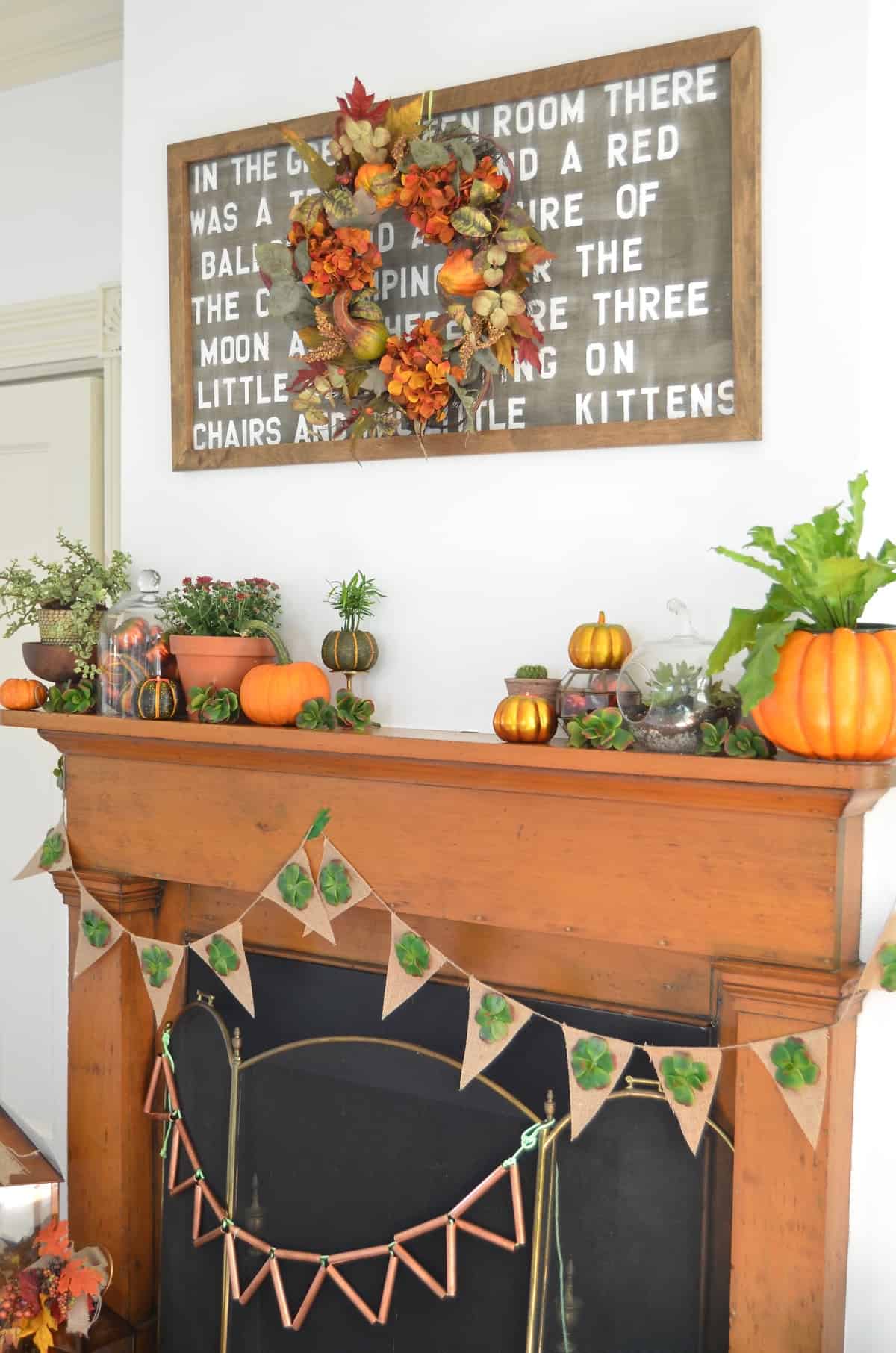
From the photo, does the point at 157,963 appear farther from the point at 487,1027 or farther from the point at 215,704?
the point at 487,1027

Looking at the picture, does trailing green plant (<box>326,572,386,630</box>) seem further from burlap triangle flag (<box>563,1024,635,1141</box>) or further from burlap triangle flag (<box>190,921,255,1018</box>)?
burlap triangle flag (<box>563,1024,635,1141</box>)

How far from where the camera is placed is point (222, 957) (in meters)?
2.00

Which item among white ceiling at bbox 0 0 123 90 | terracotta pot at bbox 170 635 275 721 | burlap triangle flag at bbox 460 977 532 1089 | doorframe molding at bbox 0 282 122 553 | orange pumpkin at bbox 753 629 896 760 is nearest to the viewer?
orange pumpkin at bbox 753 629 896 760

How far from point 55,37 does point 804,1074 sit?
8.23 feet

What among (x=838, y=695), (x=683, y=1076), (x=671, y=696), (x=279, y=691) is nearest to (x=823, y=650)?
(x=838, y=695)

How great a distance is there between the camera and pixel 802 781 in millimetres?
1409

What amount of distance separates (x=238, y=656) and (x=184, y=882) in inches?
16.9

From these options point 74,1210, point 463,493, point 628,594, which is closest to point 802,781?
point 628,594

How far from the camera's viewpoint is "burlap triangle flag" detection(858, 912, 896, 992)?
147 cm

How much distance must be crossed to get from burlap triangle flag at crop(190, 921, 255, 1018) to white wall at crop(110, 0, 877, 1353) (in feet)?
1.49

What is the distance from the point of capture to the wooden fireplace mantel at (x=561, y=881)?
4.94 feet

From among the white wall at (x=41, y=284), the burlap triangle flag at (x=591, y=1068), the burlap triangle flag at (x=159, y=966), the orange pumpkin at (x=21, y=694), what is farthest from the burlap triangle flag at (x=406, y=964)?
the white wall at (x=41, y=284)

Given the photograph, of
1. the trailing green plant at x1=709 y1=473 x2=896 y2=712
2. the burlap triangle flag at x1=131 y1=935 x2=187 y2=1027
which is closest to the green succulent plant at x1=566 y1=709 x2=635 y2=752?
the trailing green plant at x1=709 y1=473 x2=896 y2=712

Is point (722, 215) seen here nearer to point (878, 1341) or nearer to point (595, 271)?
point (595, 271)
